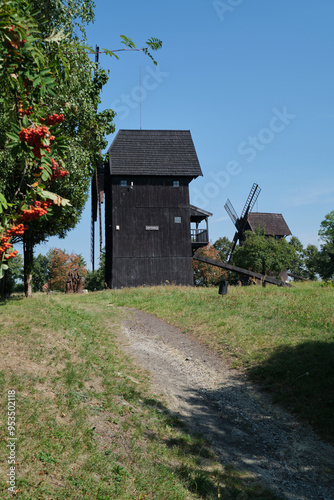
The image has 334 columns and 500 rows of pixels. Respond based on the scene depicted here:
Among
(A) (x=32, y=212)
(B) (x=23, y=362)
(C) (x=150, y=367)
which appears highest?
(A) (x=32, y=212)

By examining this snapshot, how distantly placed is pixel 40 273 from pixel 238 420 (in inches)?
3570

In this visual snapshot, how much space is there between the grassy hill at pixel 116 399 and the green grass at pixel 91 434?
2 centimetres

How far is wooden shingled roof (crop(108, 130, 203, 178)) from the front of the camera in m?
34.6

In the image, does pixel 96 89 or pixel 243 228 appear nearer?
pixel 96 89

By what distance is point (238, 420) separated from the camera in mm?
9906

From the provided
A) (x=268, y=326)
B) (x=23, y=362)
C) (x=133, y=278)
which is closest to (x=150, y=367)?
(x=23, y=362)

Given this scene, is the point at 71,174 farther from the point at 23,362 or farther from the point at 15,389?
the point at 15,389

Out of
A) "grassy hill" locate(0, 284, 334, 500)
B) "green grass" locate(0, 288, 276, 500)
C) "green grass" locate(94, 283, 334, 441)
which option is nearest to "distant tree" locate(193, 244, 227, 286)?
"green grass" locate(94, 283, 334, 441)

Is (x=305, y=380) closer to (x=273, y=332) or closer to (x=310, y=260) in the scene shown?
(x=273, y=332)

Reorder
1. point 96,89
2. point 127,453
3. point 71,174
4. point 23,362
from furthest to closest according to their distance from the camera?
point 96,89, point 71,174, point 23,362, point 127,453

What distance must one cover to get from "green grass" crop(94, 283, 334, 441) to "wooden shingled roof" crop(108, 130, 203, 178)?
13322 millimetres

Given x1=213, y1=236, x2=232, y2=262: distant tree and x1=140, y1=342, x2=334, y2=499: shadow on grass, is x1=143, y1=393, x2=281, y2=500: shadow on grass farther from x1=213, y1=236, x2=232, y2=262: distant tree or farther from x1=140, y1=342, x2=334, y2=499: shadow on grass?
x1=213, y1=236, x2=232, y2=262: distant tree

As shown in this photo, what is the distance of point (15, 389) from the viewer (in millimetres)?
8211

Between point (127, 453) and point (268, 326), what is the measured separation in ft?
33.5
